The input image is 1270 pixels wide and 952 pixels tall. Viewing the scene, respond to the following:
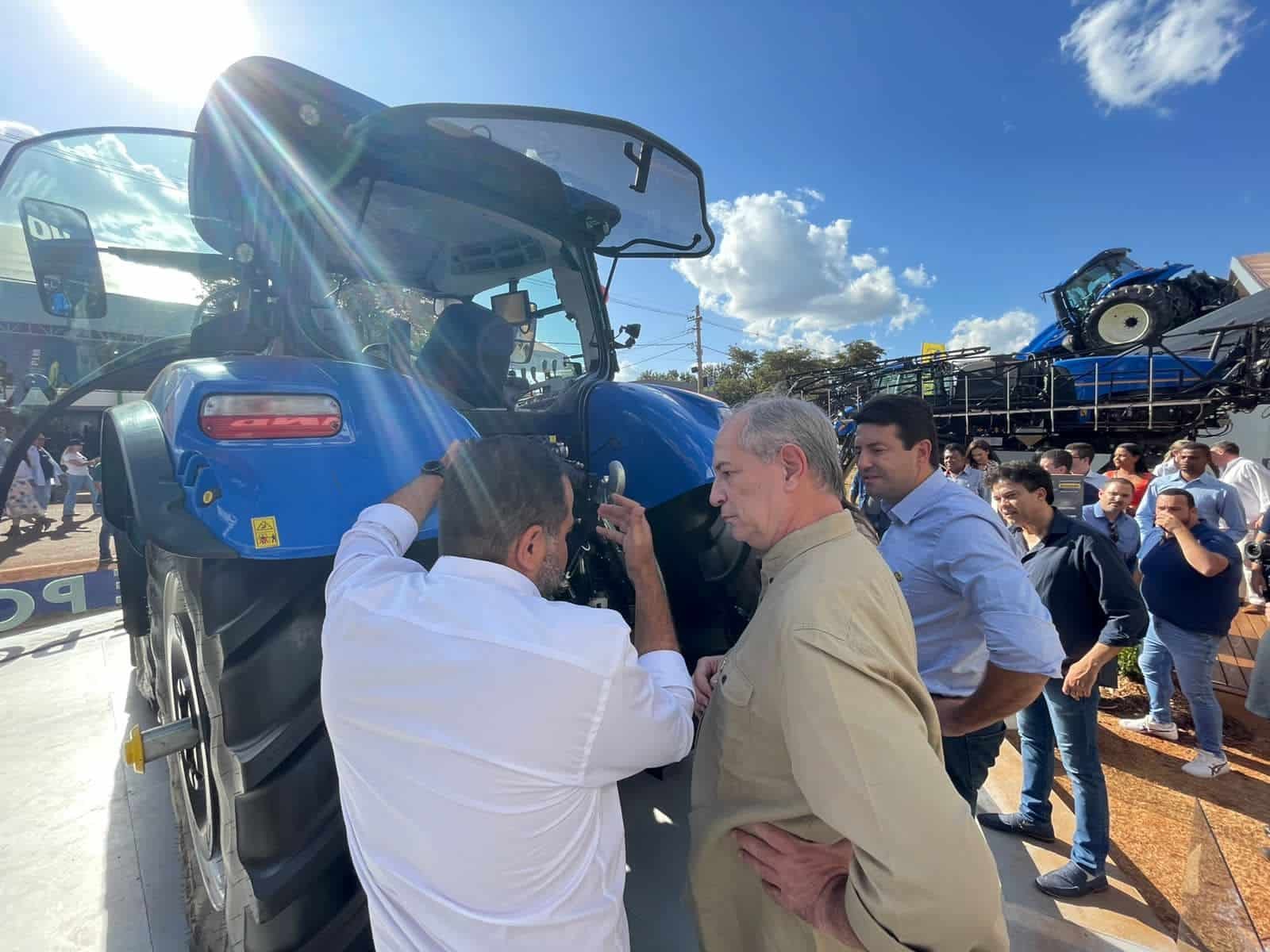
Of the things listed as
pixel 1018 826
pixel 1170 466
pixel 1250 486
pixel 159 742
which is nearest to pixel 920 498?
pixel 1018 826

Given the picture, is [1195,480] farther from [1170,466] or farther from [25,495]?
[25,495]

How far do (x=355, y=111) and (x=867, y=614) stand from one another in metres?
2.38

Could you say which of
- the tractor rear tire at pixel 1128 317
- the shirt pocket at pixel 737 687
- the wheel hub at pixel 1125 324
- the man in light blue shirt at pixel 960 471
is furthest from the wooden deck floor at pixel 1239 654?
the wheel hub at pixel 1125 324

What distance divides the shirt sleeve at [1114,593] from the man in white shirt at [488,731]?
2266 millimetres

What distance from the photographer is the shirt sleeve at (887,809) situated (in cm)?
84

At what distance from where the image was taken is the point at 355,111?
2189mm

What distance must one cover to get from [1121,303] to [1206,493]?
1169 cm

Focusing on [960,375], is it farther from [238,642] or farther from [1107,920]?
[238,642]

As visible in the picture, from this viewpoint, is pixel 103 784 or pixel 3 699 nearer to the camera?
pixel 103 784

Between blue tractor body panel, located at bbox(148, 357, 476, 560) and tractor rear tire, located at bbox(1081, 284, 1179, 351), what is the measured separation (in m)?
15.6

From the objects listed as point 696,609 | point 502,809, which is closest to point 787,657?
point 502,809

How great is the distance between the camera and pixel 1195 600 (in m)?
3.30

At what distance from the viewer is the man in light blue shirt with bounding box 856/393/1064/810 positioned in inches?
66.7

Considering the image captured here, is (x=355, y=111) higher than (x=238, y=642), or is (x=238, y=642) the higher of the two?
(x=355, y=111)
